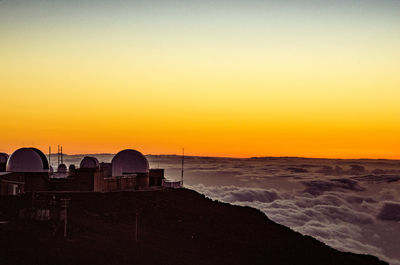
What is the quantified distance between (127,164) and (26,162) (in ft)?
29.0

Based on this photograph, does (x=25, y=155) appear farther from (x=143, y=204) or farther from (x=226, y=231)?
(x=226, y=231)

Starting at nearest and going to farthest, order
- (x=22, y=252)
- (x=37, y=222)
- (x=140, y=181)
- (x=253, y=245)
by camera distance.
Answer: (x=22, y=252), (x=37, y=222), (x=253, y=245), (x=140, y=181)

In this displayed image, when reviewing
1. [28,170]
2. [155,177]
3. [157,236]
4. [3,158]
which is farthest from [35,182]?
[3,158]

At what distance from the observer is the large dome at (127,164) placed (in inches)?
1827

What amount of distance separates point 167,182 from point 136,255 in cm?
2411

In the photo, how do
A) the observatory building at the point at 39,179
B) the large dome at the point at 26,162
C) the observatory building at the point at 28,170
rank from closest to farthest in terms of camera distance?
the observatory building at the point at 39,179 → the observatory building at the point at 28,170 → the large dome at the point at 26,162

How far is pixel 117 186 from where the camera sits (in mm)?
44062

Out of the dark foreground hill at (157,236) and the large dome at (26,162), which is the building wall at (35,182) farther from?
the dark foreground hill at (157,236)

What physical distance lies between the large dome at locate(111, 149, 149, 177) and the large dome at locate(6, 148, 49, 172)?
655 cm

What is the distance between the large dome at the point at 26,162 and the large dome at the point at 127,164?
21.5 feet

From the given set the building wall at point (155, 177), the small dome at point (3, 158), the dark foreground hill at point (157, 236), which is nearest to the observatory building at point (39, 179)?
the dark foreground hill at point (157, 236)

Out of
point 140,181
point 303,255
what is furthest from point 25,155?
point 303,255

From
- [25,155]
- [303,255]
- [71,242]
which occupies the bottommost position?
[303,255]

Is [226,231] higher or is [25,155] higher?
[25,155]
